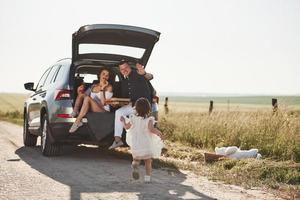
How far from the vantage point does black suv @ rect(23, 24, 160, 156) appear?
Result: 33.0 ft

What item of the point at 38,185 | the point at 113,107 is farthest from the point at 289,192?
the point at 113,107

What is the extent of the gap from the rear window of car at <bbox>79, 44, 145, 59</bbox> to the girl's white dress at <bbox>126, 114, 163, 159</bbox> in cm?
289

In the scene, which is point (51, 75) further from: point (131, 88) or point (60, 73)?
point (131, 88)

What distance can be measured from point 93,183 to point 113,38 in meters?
3.66

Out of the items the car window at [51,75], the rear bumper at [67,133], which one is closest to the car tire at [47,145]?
the rear bumper at [67,133]

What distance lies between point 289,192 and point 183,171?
2496 millimetres

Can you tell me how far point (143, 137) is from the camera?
8117mm

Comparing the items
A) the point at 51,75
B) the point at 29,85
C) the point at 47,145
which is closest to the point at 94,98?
the point at 47,145

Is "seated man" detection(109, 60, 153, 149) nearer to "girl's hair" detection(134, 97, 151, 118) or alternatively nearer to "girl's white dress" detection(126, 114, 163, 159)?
"girl's white dress" detection(126, 114, 163, 159)

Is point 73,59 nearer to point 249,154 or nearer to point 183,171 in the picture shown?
point 183,171

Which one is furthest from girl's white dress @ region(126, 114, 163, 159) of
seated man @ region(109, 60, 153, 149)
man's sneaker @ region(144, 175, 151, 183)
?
seated man @ region(109, 60, 153, 149)

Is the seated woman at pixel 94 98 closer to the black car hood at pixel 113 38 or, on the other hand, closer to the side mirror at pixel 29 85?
the black car hood at pixel 113 38

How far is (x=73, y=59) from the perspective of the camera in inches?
421

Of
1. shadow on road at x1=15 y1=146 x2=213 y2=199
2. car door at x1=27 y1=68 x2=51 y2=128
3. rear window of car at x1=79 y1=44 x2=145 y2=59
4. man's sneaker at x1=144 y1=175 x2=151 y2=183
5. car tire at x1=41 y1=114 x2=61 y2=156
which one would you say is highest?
rear window of car at x1=79 y1=44 x2=145 y2=59
